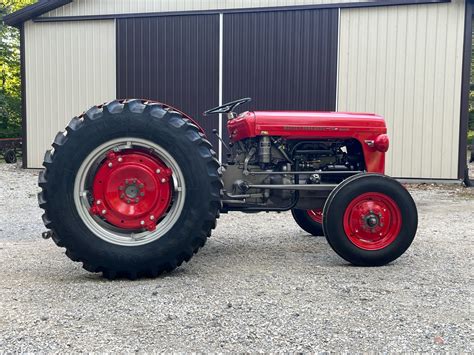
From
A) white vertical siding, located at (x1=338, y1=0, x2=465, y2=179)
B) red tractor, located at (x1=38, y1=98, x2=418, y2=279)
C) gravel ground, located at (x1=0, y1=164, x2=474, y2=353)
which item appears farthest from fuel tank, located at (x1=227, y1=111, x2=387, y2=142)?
white vertical siding, located at (x1=338, y1=0, x2=465, y2=179)

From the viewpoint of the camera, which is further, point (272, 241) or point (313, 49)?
point (313, 49)

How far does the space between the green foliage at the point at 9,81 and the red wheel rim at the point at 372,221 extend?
760 inches

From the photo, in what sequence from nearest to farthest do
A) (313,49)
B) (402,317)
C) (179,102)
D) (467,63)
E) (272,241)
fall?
(402,317) < (272,241) < (467,63) < (313,49) < (179,102)

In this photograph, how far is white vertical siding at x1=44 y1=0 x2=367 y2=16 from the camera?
38.5 feet

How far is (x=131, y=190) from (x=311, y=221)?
2409 millimetres

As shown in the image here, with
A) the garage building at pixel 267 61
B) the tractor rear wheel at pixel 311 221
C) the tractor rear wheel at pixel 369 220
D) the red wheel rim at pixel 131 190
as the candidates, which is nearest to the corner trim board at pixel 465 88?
the garage building at pixel 267 61

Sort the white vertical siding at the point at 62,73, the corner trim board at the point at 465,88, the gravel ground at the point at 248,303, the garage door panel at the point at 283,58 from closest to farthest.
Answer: the gravel ground at the point at 248,303, the corner trim board at the point at 465,88, the garage door panel at the point at 283,58, the white vertical siding at the point at 62,73

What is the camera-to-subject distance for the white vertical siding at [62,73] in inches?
501

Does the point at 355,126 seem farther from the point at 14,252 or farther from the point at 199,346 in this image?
the point at 14,252

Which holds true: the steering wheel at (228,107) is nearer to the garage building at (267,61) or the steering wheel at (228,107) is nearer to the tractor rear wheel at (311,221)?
the tractor rear wheel at (311,221)

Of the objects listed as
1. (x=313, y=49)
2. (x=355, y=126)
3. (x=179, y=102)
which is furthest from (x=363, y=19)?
(x=355, y=126)

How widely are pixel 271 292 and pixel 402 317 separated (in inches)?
34.6

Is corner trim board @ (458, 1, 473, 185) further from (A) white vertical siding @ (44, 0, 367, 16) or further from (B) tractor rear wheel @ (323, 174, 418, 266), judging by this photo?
(B) tractor rear wheel @ (323, 174, 418, 266)

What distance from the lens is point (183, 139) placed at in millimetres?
3852
